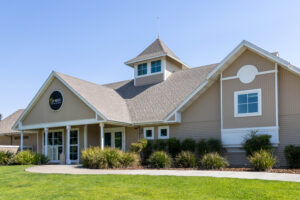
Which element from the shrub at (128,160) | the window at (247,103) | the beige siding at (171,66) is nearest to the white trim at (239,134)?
the window at (247,103)

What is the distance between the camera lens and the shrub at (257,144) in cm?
1608

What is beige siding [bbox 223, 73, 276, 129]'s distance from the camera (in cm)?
1673

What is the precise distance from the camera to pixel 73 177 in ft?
42.5

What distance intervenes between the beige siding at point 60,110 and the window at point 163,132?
435 cm

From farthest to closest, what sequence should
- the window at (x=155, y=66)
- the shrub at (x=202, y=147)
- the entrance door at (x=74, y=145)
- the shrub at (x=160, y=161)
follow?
the window at (x=155, y=66) < the entrance door at (x=74, y=145) < the shrub at (x=202, y=147) < the shrub at (x=160, y=161)

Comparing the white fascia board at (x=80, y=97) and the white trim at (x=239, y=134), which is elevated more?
the white fascia board at (x=80, y=97)

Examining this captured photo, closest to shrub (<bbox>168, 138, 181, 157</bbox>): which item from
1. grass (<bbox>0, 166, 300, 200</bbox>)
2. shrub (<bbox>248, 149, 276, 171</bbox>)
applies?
shrub (<bbox>248, 149, 276, 171</bbox>)

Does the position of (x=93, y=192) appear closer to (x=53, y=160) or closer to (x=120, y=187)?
(x=120, y=187)

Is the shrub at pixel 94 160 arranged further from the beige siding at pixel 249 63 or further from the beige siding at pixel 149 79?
the beige siding at pixel 149 79

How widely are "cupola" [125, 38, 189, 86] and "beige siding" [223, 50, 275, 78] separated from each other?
824 cm

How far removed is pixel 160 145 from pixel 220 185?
380 inches

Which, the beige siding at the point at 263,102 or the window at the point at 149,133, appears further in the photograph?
the window at the point at 149,133

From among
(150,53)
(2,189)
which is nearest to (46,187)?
(2,189)

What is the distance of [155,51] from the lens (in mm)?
27094
